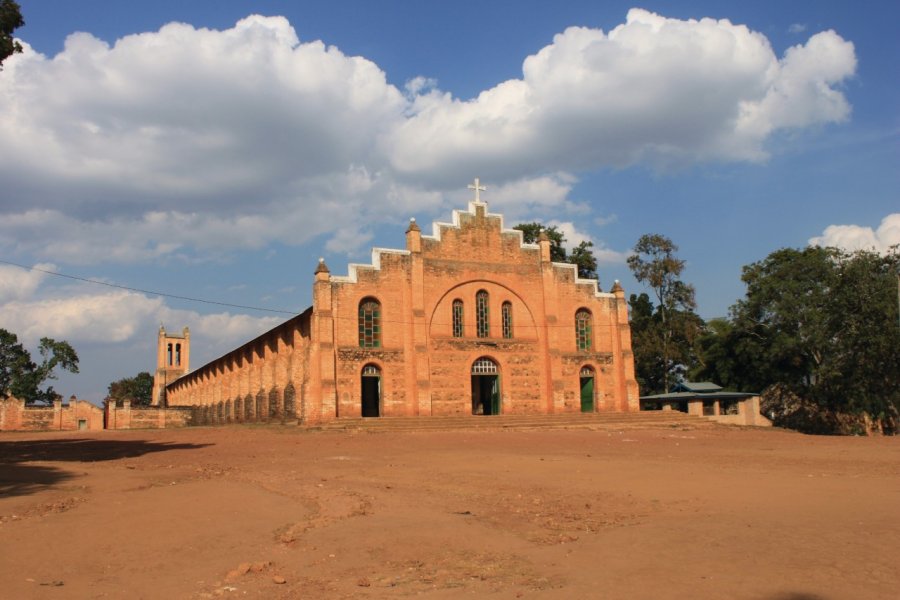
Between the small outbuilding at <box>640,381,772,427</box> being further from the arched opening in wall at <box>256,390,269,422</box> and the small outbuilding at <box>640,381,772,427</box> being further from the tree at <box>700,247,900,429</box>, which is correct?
the arched opening in wall at <box>256,390,269,422</box>

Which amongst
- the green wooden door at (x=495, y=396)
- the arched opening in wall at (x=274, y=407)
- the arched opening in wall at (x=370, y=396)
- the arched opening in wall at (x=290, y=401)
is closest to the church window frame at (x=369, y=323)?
the arched opening in wall at (x=370, y=396)

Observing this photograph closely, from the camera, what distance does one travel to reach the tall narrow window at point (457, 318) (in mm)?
37312

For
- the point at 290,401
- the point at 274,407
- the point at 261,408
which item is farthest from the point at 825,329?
the point at 261,408

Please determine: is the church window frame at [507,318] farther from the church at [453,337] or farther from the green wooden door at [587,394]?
the green wooden door at [587,394]

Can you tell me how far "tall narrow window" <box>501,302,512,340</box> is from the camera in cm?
3850

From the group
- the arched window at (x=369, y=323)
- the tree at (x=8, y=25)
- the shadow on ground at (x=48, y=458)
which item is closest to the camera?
the shadow on ground at (x=48, y=458)

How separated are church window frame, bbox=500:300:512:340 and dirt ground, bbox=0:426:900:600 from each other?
2027 centimetres

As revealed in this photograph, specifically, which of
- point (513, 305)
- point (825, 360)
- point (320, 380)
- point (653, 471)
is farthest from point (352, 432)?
point (825, 360)

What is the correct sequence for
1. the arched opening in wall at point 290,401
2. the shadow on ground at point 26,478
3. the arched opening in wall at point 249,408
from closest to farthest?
the shadow on ground at point 26,478, the arched opening in wall at point 290,401, the arched opening in wall at point 249,408

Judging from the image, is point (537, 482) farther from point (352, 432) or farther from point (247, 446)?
point (352, 432)

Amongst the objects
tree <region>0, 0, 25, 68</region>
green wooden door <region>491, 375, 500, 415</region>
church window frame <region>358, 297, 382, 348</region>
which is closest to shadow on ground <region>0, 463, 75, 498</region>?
tree <region>0, 0, 25, 68</region>

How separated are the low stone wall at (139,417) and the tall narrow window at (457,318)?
3023cm

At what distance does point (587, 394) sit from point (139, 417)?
3486 cm

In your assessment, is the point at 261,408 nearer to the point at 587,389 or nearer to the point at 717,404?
the point at 587,389
